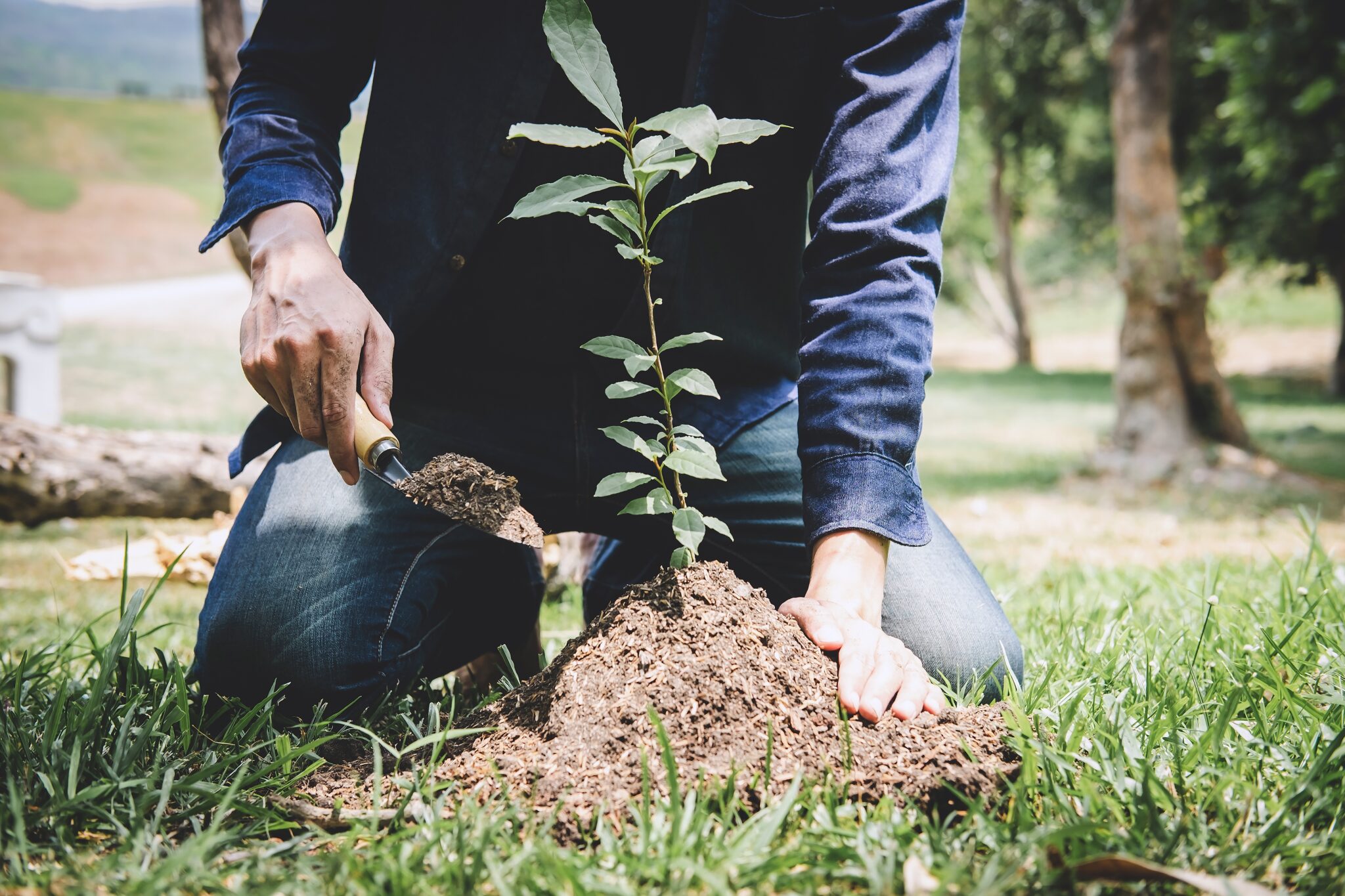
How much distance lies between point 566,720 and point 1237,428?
20.5 feet

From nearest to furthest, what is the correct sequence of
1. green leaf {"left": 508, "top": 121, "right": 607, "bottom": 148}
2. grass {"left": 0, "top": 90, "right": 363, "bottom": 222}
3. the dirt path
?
1. green leaf {"left": 508, "top": 121, "right": 607, "bottom": 148}
2. the dirt path
3. grass {"left": 0, "top": 90, "right": 363, "bottom": 222}

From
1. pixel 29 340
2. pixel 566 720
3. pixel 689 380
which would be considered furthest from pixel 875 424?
pixel 29 340

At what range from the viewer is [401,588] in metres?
1.78

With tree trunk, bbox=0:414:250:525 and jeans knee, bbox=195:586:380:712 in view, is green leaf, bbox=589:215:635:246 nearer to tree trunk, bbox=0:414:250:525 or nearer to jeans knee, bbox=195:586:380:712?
jeans knee, bbox=195:586:380:712

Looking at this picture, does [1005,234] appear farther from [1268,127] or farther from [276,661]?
[276,661]

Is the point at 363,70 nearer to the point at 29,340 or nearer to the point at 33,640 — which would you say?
the point at 33,640

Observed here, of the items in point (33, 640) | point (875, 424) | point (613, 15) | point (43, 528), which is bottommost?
point (43, 528)

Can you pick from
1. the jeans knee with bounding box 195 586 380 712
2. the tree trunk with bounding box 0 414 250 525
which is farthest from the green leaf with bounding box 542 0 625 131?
the tree trunk with bounding box 0 414 250 525

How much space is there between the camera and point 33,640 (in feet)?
8.23

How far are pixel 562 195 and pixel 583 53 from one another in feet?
0.62

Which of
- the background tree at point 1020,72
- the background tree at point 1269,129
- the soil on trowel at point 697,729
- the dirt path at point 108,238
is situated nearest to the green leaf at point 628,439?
the soil on trowel at point 697,729

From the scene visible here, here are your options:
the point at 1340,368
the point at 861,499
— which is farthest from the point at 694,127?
the point at 1340,368

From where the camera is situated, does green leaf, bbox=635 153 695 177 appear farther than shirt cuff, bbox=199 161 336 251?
No

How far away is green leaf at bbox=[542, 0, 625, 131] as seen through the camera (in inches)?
46.8
